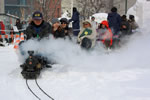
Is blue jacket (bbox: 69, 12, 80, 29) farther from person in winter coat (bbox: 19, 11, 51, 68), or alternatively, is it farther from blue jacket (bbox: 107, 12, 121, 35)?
person in winter coat (bbox: 19, 11, 51, 68)

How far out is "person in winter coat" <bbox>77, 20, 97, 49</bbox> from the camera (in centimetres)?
891

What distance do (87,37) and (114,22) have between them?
8.23 feet

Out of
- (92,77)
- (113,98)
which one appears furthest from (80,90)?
(92,77)

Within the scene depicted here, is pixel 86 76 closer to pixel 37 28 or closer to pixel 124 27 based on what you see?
pixel 37 28

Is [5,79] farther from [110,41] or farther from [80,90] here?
[110,41]

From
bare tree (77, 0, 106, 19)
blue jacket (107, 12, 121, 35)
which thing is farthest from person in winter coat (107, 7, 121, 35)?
bare tree (77, 0, 106, 19)

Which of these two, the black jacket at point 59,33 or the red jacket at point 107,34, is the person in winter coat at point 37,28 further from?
the red jacket at point 107,34

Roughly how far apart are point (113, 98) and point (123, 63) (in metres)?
3.77

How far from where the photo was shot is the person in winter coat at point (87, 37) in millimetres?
8906

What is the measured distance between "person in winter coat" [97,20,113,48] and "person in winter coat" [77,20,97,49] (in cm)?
155

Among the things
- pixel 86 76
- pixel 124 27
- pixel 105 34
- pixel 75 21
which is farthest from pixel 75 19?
pixel 86 76

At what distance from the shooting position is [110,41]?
10.9 m

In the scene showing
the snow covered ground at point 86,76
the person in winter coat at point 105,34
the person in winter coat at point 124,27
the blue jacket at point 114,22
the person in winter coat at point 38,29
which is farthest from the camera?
the person in winter coat at point 124,27

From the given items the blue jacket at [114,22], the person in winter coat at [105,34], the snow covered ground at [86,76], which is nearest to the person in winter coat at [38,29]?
the snow covered ground at [86,76]
